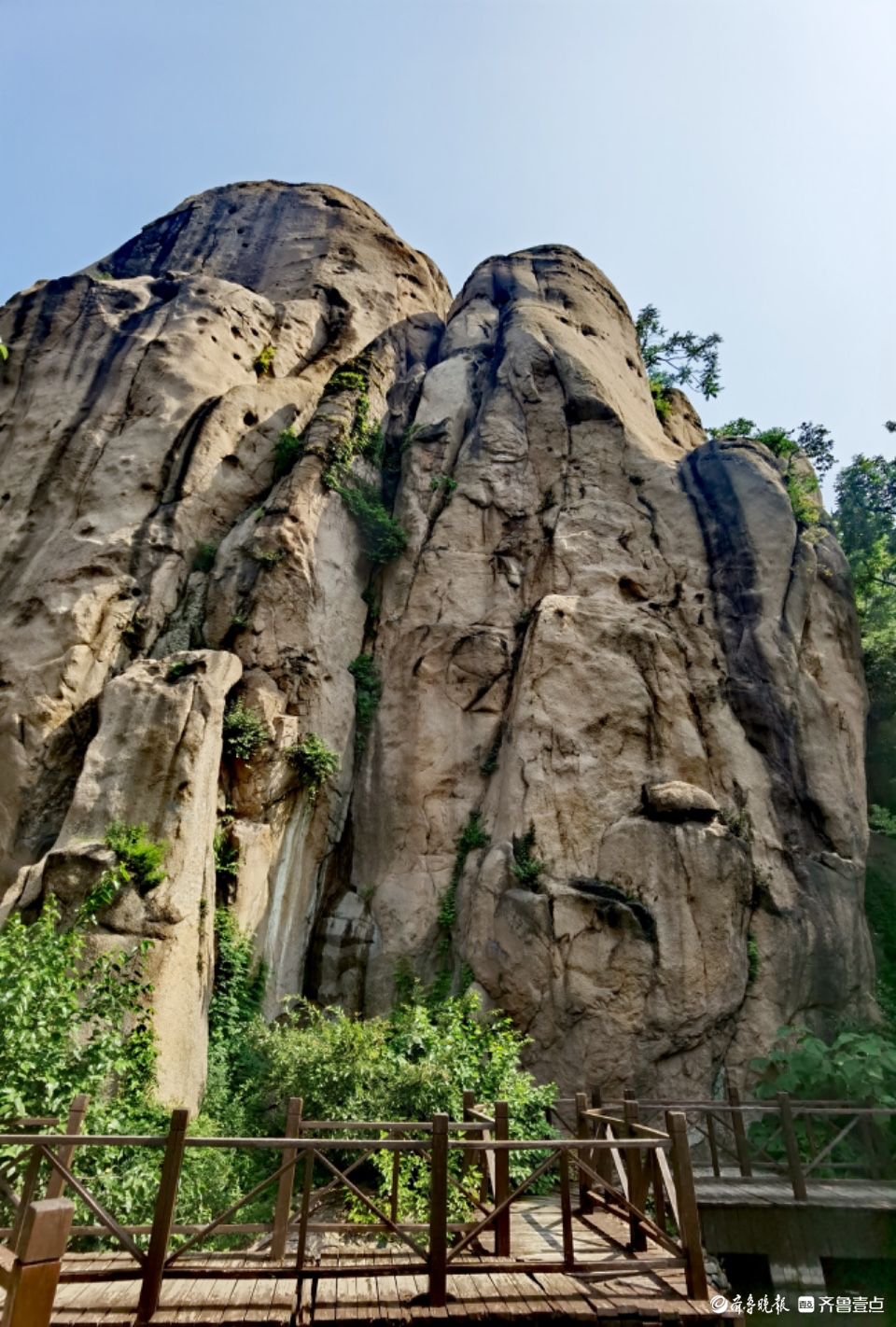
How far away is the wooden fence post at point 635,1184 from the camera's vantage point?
22.8ft

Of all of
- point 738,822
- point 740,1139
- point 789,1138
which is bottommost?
point 740,1139

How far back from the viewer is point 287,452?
2116cm

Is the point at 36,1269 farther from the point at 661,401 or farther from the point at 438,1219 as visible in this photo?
the point at 661,401

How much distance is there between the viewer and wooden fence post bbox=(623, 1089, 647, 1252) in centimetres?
694

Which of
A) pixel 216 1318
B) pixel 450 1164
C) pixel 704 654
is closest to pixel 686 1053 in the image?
pixel 450 1164

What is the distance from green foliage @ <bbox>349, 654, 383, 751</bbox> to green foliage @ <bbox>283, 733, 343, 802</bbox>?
1.66 m

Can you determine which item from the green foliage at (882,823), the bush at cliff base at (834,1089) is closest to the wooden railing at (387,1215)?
the bush at cliff base at (834,1089)

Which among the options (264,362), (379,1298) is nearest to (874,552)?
(264,362)

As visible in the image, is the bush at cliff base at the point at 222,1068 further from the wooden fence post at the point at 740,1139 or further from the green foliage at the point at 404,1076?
the wooden fence post at the point at 740,1139

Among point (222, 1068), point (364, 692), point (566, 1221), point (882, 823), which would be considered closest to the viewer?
point (566, 1221)

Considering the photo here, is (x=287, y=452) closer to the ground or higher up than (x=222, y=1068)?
higher up

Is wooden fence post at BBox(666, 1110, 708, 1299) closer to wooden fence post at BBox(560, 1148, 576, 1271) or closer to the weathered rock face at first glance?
wooden fence post at BBox(560, 1148, 576, 1271)

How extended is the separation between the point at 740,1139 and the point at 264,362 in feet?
78.4

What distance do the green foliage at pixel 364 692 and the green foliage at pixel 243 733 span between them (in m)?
2.81
